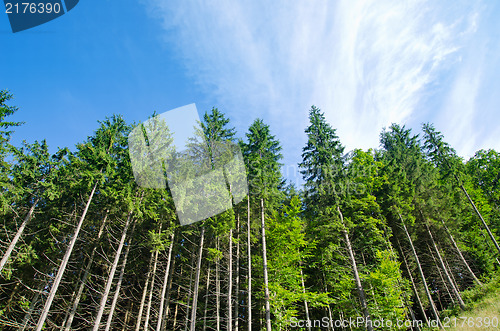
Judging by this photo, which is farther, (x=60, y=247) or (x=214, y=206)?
(x=60, y=247)

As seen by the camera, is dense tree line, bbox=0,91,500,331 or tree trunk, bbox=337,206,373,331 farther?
dense tree line, bbox=0,91,500,331

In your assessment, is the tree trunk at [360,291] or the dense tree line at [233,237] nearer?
the tree trunk at [360,291]

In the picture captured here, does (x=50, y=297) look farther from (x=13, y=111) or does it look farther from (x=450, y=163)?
(x=450, y=163)

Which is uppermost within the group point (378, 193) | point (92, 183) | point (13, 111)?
point (13, 111)

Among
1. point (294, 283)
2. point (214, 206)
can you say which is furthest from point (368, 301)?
point (214, 206)

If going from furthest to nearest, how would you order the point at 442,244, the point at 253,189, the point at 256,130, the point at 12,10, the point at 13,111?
the point at 442,244
the point at 256,130
the point at 253,189
the point at 13,111
the point at 12,10

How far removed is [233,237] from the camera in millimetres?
16719

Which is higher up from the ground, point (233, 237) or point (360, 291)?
point (233, 237)

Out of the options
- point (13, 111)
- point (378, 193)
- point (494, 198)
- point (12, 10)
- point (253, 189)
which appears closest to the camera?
point (12, 10)

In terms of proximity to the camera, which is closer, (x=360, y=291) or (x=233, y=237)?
(x=360, y=291)

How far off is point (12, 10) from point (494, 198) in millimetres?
35981

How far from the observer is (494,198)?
73.0 feet

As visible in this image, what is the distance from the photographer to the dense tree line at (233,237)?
12.7 m

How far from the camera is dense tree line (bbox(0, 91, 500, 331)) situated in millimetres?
12711
